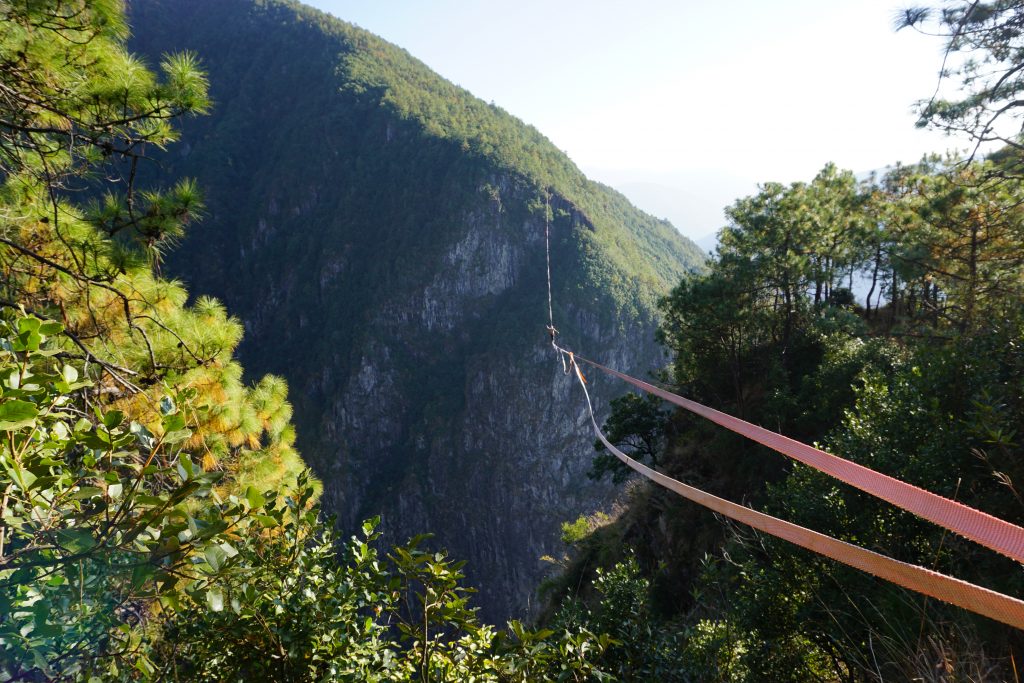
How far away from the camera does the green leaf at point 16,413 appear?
94 cm

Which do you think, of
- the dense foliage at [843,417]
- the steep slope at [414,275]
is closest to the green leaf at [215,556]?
the dense foliage at [843,417]

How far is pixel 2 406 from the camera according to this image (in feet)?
3.04

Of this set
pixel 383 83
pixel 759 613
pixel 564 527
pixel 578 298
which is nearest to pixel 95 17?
pixel 759 613

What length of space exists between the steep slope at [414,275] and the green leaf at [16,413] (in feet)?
198

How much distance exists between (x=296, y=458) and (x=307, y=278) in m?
93.5

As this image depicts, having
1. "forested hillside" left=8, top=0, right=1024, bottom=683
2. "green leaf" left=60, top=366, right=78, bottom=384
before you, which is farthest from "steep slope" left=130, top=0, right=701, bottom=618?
"green leaf" left=60, top=366, right=78, bottom=384

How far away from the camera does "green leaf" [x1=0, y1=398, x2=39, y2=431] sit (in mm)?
937

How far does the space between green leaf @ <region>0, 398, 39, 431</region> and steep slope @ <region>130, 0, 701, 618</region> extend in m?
60.2

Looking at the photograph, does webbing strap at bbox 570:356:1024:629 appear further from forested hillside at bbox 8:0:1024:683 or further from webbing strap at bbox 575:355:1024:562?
forested hillside at bbox 8:0:1024:683

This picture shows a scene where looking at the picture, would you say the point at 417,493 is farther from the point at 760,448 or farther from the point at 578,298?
the point at 760,448

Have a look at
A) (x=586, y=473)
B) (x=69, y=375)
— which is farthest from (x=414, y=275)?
(x=69, y=375)

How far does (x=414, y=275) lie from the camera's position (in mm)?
83625

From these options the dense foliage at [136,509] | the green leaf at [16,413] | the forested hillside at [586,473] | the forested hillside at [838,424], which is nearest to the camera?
the green leaf at [16,413]

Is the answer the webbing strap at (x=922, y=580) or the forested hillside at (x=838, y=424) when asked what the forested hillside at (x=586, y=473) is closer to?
the forested hillside at (x=838, y=424)
